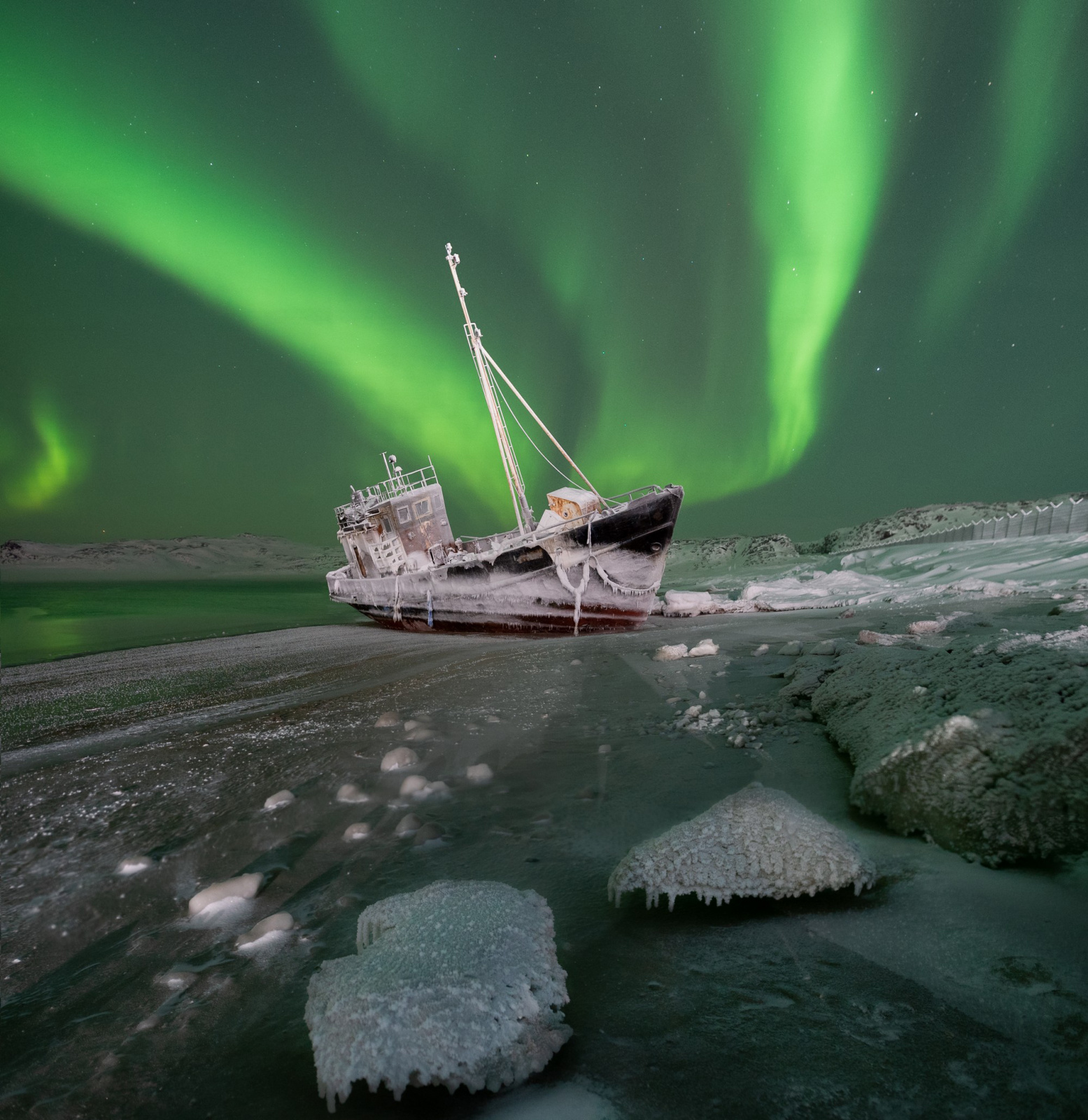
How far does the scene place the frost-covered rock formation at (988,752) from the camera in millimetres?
2182

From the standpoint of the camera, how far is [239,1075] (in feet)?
5.19

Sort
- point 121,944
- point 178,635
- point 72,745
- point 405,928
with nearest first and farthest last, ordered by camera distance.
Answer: point 405,928, point 121,944, point 72,745, point 178,635

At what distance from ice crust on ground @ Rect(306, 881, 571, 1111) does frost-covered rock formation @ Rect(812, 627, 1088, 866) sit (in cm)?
185

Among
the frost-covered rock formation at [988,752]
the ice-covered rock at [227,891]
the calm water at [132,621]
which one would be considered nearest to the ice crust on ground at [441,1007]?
the ice-covered rock at [227,891]

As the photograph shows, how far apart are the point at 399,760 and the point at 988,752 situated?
3.72 m

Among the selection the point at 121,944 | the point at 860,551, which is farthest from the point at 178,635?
the point at 860,551

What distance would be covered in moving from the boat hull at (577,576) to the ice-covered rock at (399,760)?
1169 cm

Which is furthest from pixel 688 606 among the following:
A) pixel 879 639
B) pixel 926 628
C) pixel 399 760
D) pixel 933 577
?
pixel 399 760

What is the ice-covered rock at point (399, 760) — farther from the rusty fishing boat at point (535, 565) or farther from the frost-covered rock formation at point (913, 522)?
the frost-covered rock formation at point (913, 522)

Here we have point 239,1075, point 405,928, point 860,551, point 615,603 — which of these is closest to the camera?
point 239,1075

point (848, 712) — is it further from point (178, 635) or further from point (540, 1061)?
point (178, 635)

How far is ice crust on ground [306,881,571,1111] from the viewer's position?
141 cm

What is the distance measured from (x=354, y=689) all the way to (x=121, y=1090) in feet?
22.0

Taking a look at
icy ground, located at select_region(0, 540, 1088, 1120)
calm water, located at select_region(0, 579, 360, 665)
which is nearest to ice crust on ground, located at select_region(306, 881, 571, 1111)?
icy ground, located at select_region(0, 540, 1088, 1120)
